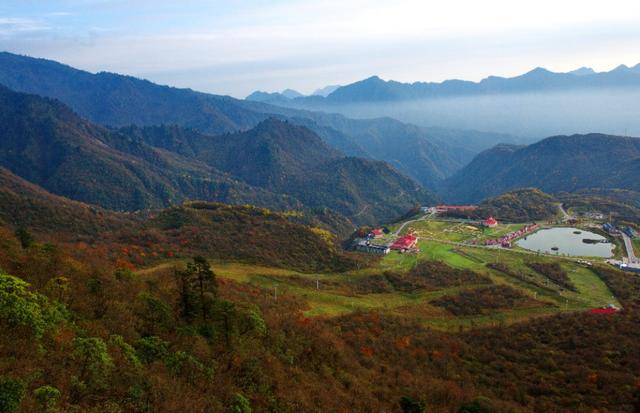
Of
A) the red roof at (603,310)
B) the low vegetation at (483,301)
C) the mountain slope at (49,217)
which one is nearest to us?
the red roof at (603,310)

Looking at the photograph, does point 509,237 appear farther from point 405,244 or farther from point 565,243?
point 405,244

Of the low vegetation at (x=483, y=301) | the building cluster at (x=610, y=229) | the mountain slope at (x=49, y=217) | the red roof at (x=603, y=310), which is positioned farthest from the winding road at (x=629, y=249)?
the mountain slope at (x=49, y=217)

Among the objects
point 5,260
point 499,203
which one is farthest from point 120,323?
point 499,203

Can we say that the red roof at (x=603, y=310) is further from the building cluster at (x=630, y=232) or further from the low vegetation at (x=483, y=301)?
the building cluster at (x=630, y=232)

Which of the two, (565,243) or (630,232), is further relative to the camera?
(630,232)

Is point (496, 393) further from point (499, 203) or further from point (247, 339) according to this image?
point (499, 203)

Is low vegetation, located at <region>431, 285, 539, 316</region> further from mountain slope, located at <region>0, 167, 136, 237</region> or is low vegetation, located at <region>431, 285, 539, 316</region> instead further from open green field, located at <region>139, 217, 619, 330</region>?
mountain slope, located at <region>0, 167, 136, 237</region>

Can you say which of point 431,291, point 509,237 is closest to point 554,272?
point 431,291

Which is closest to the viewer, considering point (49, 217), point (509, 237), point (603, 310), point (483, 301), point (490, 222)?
point (603, 310)
